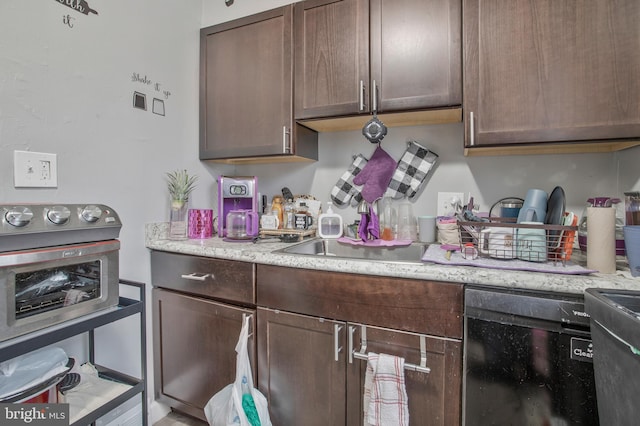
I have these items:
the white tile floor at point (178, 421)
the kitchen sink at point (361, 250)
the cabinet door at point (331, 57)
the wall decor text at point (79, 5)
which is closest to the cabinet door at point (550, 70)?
the cabinet door at point (331, 57)

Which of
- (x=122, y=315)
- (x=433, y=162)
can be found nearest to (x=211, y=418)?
(x=122, y=315)

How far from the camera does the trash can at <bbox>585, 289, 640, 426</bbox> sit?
55 centimetres

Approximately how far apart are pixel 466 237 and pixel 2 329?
1423mm

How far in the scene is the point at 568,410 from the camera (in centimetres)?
83

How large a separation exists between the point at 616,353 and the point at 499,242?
497 mm

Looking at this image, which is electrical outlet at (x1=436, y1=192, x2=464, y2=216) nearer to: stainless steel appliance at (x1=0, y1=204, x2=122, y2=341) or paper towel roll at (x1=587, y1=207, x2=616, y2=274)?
paper towel roll at (x1=587, y1=207, x2=616, y2=274)

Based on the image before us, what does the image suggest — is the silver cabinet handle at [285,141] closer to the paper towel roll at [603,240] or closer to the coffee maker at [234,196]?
the coffee maker at [234,196]

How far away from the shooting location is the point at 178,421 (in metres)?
1.56

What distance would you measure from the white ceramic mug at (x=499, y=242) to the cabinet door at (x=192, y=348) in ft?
3.11

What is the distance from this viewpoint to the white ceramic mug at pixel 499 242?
1052 millimetres

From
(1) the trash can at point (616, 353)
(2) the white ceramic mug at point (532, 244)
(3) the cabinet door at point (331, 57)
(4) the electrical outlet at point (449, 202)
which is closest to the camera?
(1) the trash can at point (616, 353)

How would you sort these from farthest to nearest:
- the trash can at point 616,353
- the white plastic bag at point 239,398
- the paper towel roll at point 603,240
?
1. the white plastic bag at point 239,398
2. the paper towel roll at point 603,240
3. the trash can at point 616,353

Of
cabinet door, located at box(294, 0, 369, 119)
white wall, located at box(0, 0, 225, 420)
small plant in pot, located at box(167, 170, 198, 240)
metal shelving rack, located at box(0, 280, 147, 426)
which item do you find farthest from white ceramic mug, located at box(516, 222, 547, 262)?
white wall, located at box(0, 0, 225, 420)

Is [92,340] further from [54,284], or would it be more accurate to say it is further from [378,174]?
[378,174]
